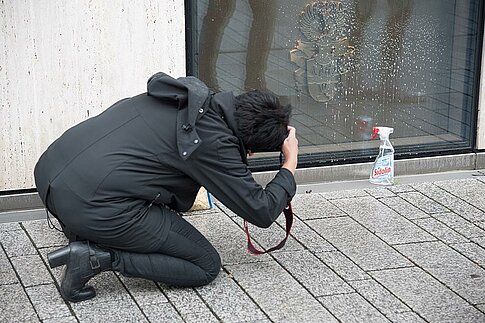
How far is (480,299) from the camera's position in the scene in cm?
454

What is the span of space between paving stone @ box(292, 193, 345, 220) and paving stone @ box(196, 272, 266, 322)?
1007 mm

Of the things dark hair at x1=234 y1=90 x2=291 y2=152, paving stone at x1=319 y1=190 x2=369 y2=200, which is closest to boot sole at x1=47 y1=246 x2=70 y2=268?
dark hair at x1=234 y1=90 x2=291 y2=152

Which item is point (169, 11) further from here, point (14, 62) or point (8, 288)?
point (8, 288)

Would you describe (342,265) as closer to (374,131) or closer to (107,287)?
(107,287)

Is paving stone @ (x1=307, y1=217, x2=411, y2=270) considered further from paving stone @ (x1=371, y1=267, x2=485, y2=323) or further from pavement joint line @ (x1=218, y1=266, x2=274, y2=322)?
pavement joint line @ (x1=218, y1=266, x2=274, y2=322)

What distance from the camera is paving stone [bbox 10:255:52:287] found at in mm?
4680

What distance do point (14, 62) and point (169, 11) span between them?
0.96 m

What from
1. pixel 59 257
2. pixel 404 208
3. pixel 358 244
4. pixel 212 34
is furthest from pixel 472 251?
pixel 59 257

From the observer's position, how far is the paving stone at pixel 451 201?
565 centimetres

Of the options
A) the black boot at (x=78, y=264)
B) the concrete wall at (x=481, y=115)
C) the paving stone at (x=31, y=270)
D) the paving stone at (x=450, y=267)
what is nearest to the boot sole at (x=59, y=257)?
the black boot at (x=78, y=264)

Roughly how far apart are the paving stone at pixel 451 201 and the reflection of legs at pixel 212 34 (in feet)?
5.09

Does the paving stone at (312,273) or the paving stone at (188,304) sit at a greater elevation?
the paving stone at (312,273)

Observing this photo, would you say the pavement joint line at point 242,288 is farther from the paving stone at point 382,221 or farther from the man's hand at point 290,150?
the paving stone at point 382,221

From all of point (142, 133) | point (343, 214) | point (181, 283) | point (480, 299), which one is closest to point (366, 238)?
point (343, 214)
